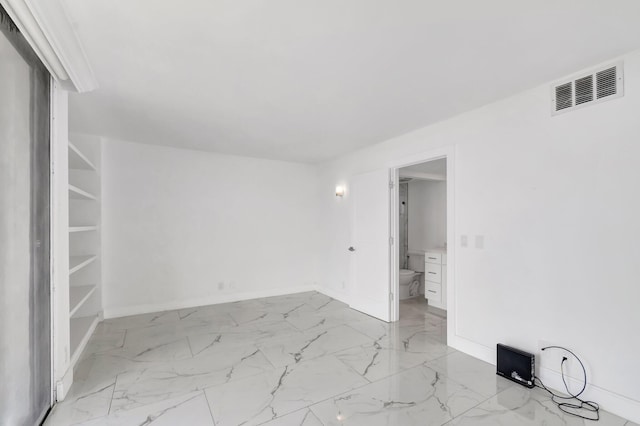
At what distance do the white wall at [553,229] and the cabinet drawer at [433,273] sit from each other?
1.54 metres

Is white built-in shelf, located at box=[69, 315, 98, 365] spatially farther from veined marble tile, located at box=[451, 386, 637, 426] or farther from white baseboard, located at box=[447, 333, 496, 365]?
white baseboard, located at box=[447, 333, 496, 365]

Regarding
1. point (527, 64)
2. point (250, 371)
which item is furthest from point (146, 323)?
point (527, 64)

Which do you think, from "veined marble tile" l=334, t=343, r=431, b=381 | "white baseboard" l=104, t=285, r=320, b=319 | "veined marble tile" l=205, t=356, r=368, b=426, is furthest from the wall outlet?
"white baseboard" l=104, t=285, r=320, b=319

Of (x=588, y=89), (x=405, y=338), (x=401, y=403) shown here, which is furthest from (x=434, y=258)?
(x=588, y=89)

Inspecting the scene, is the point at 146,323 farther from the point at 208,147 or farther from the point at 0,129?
the point at 0,129

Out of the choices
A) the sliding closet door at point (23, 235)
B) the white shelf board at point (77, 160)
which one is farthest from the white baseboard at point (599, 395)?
the white shelf board at point (77, 160)

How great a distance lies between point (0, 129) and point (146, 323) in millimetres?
3019

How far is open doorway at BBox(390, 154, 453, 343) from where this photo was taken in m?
3.99

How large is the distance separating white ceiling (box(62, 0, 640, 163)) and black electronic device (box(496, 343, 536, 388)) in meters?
2.20

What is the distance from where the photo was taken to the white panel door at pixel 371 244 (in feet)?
13.0

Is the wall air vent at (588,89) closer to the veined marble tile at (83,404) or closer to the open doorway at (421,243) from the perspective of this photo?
the open doorway at (421,243)

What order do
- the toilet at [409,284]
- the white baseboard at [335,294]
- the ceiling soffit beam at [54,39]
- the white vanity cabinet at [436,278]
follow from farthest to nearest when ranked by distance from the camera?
the toilet at [409,284], the white baseboard at [335,294], the white vanity cabinet at [436,278], the ceiling soffit beam at [54,39]

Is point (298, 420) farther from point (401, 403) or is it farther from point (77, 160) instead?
point (77, 160)

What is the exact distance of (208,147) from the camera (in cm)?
441
